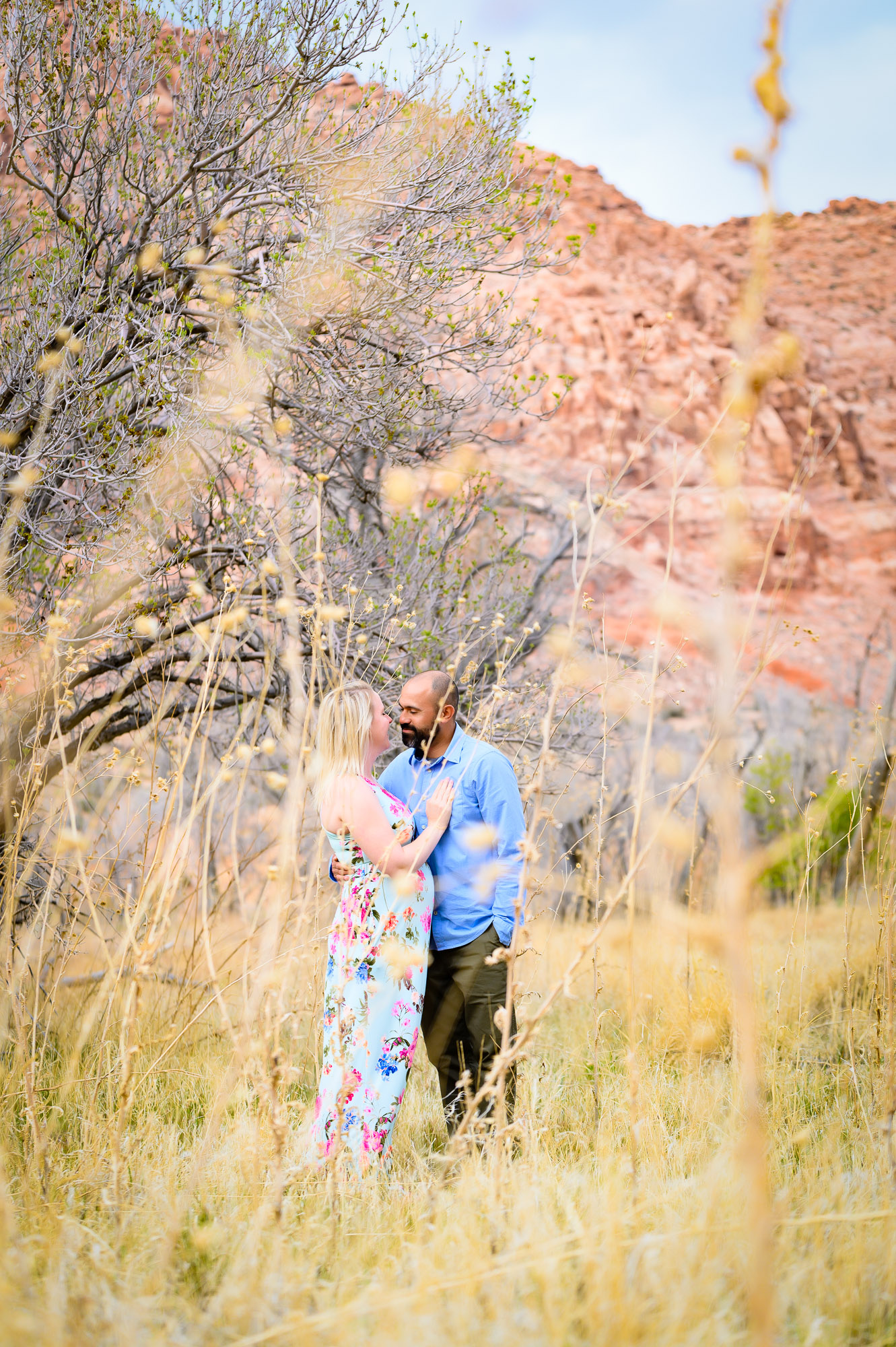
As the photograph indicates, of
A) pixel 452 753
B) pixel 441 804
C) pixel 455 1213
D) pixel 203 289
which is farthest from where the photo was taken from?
pixel 203 289

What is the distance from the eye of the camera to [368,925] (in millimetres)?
2443

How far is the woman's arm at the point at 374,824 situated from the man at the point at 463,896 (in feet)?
0.65

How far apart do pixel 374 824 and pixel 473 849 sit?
1.22ft

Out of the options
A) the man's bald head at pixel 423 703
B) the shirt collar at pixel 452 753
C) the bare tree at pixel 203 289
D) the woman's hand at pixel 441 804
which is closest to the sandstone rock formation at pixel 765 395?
the bare tree at pixel 203 289

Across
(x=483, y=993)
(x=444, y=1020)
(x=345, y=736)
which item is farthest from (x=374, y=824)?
(x=444, y=1020)

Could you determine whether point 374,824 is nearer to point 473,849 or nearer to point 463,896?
point 473,849

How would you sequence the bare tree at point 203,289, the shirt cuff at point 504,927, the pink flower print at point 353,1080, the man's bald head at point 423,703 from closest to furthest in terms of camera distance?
the pink flower print at point 353,1080 < the shirt cuff at point 504,927 < the man's bald head at point 423,703 < the bare tree at point 203,289

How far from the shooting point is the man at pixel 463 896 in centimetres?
255

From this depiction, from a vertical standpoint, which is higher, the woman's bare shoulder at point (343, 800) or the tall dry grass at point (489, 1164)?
the woman's bare shoulder at point (343, 800)

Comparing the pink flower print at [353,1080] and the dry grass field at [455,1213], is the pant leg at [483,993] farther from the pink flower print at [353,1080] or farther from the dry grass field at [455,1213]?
the pink flower print at [353,1080]

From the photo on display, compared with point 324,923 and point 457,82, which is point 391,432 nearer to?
point 457,82

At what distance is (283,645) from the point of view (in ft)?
12.5

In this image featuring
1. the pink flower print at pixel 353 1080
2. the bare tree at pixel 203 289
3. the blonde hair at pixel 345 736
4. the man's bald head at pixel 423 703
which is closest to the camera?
the pink flower print at pixel 353 1080

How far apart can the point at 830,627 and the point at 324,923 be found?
2014cm
